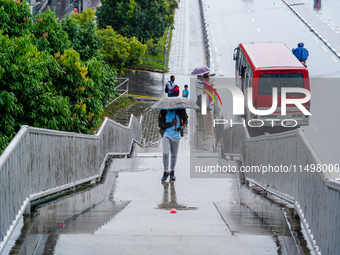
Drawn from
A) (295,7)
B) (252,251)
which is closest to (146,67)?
(295,7)

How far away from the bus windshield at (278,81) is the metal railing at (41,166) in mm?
8807

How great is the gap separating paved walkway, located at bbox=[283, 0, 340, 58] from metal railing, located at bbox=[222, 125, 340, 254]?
24679mm

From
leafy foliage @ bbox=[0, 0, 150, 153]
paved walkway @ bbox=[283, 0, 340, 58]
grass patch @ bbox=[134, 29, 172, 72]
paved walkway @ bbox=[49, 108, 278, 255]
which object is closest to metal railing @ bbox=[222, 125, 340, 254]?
paved walkway @ bbox=[49, 108, 278, 255]

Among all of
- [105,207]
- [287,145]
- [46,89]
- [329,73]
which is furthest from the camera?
[329,73]

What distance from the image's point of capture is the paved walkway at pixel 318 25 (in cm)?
3619

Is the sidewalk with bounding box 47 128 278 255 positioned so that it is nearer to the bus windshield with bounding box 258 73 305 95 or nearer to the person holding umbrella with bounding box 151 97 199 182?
the person holding umbrella with bounding box 151 97 199 182

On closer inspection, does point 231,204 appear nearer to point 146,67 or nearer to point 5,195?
point 5,195

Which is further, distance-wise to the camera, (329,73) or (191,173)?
(329,73)

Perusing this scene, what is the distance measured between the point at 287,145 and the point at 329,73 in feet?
75.2

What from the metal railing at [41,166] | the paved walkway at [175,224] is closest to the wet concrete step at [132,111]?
the paved walkway at [175,224]

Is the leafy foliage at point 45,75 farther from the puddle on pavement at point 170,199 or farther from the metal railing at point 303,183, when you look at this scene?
the metal railing at point 303,183

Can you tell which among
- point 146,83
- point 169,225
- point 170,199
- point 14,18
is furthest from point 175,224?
point 146,83

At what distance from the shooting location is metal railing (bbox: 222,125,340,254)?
5.60 meters

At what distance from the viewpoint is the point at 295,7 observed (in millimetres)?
47438
